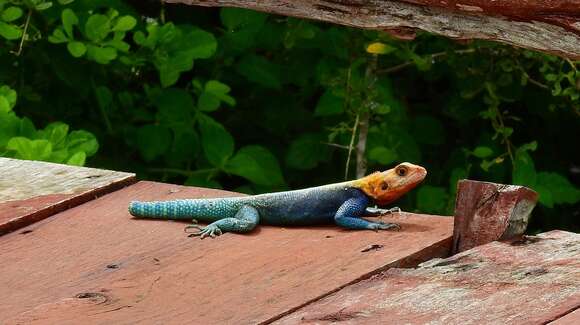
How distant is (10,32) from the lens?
5.50m

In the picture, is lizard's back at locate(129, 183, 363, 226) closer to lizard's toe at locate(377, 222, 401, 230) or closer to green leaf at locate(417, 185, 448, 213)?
lizard's toe at locate(377, 222, 401, 230)

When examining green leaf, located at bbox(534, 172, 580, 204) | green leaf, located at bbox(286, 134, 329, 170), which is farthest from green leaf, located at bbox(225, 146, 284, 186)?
green leaf, located at bbox(534, 172, 580, 204)

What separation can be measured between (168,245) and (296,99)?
9.49 ft

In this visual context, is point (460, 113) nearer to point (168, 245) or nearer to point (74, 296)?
point (168, 245)

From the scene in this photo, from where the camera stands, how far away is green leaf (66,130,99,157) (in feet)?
16.9

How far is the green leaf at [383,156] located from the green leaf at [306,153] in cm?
35

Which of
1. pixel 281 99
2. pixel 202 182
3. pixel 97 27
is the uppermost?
pixel 97 27

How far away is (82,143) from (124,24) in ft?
1.82

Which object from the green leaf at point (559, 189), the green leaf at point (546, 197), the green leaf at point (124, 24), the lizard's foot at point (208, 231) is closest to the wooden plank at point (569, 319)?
the lizard's foot at point (208, 231)

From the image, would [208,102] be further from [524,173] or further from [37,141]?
[524,173]

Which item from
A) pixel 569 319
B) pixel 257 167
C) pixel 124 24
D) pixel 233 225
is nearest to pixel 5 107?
pixel 124 24

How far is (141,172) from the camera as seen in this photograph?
5.98 m

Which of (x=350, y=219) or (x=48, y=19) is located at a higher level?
(x=48, y=19)

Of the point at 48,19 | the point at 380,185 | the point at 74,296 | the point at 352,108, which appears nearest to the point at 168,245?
the point at 74,296
